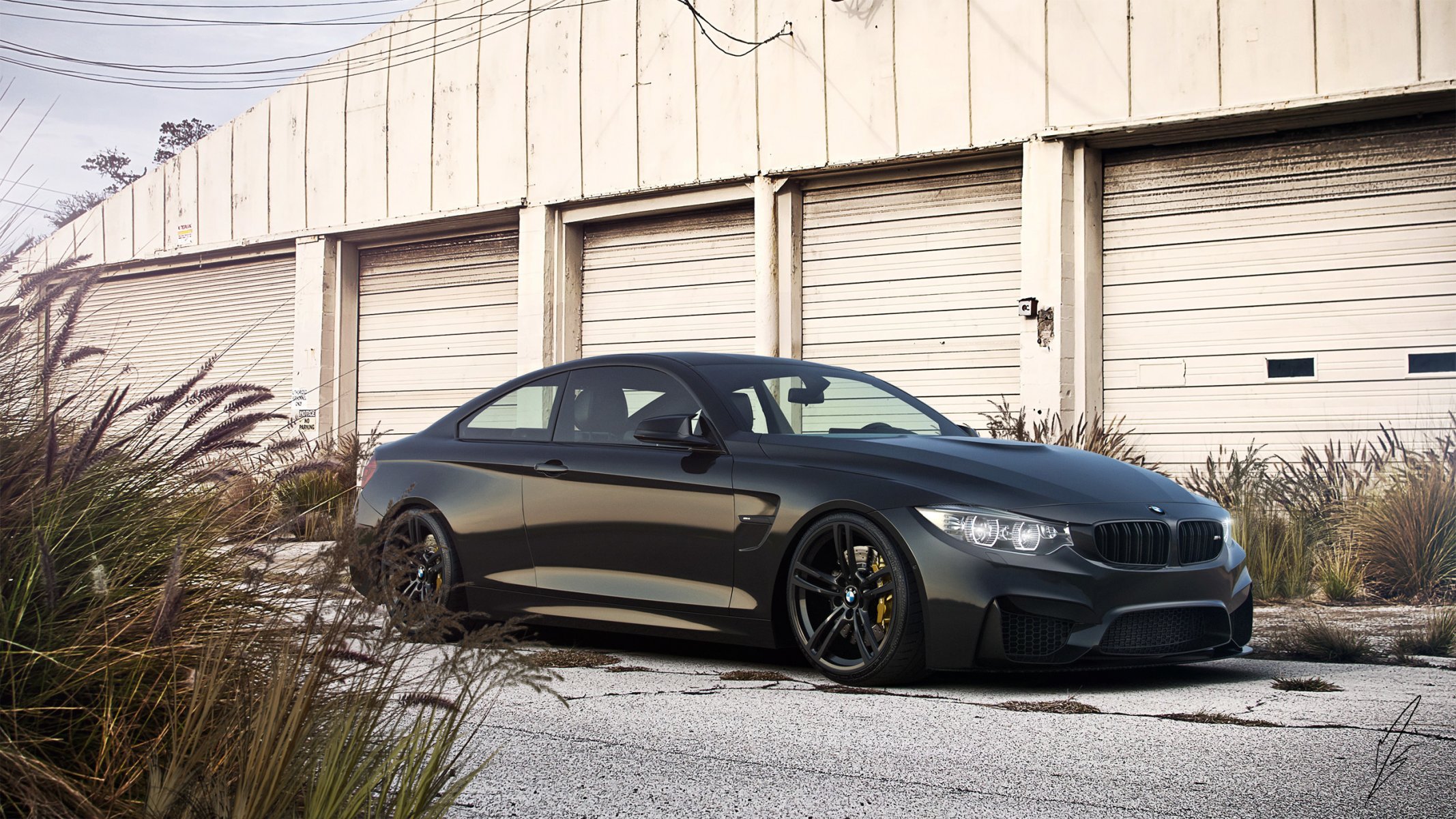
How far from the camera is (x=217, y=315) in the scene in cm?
2006

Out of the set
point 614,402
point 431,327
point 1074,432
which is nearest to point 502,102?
point 431,327

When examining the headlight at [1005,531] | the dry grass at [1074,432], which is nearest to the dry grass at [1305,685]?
the headlight at [1005,531]

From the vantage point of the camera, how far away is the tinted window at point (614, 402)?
6.40 meters

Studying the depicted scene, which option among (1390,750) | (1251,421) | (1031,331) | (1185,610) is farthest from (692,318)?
(1390,750)

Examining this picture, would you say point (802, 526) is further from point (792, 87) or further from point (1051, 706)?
point (792, 87)

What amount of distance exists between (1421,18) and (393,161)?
12.1m

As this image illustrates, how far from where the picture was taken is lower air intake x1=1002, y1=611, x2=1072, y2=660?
4.94 meters

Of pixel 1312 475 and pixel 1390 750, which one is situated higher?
pixel 1312 475

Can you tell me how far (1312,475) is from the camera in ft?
34.8

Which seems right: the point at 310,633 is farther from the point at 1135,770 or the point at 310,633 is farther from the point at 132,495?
the point at 1135,770

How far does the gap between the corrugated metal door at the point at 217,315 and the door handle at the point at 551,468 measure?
12.9 metres

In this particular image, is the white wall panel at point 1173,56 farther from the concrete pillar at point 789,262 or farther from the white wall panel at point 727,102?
the white wall panel at point 727,102

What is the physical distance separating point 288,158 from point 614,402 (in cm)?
1400

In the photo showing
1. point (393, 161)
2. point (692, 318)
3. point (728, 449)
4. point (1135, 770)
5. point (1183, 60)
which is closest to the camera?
point (1135, 770)
